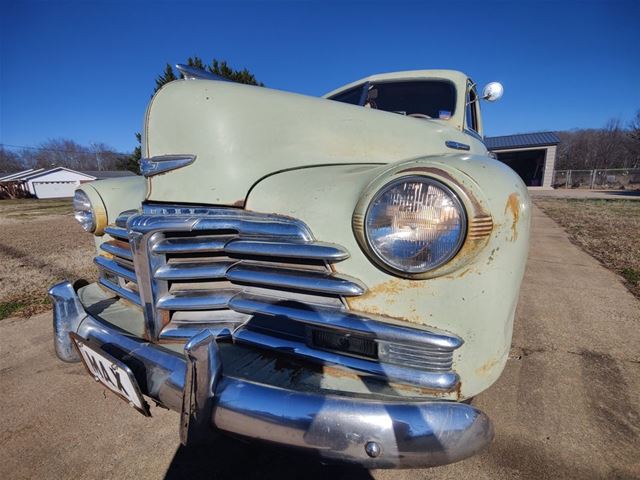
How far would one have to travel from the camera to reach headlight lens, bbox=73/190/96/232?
2256 millimetres

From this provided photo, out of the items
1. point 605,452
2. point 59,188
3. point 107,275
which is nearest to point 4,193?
point 59,188

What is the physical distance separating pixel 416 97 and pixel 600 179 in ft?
137

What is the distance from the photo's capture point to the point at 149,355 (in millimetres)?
1387

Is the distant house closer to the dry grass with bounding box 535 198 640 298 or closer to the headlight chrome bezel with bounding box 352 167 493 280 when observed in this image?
the dry grass with bounding box 535 198 640 298

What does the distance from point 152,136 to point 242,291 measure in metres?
0.96

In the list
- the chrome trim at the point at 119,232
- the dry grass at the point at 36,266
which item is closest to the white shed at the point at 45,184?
the dry grass at the point at 36,266

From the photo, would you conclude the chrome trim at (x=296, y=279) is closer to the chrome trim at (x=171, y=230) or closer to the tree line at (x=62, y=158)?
the chrome trim at (x=171, y=230)

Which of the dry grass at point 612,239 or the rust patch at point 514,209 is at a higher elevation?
the rust patch at point 514,209

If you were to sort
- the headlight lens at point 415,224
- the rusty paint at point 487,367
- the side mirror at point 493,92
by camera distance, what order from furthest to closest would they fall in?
the side mirror at point 493,92 < the rusty paint at point 487,367 < the headlight lens at point 415,224

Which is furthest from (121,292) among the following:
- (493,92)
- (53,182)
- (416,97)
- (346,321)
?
(53,182)

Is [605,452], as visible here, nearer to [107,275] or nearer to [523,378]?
[523,378]

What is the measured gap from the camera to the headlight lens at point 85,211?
2256 millimetres

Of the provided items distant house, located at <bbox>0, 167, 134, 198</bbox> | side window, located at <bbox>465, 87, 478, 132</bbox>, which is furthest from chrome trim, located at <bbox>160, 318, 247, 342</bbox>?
distant house, located at <bbox>0, 167, 134, 198</bbox>

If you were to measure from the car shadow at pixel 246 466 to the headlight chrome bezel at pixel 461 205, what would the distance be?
106 centimetres
